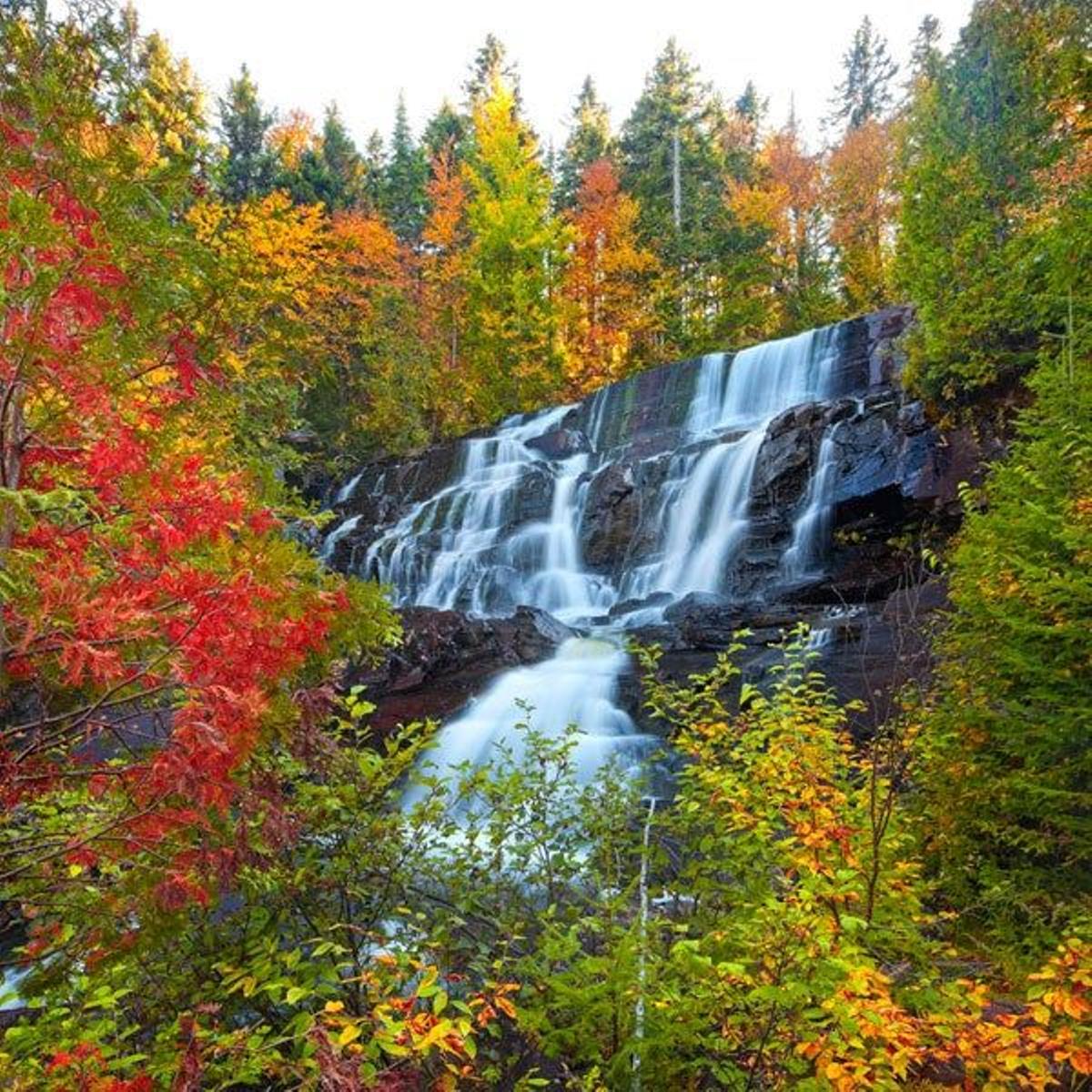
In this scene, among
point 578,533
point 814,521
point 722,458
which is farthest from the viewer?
point 578,533

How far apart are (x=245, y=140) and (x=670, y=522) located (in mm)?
29662

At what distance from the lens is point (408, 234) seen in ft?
120

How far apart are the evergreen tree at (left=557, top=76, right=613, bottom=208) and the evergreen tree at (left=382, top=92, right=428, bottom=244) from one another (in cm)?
679

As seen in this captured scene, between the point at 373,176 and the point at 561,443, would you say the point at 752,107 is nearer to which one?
the point at 373,176

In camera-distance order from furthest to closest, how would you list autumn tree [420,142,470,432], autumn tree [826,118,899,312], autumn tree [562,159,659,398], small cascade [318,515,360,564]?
autumn tree [826,118,899,312] < autumn tree [562,159,659,398] < autumn tree [420,142,470,432] < small cascade [318,515,360,564]

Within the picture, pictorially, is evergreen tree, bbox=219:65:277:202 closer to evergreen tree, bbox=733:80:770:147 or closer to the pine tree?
the pine tree

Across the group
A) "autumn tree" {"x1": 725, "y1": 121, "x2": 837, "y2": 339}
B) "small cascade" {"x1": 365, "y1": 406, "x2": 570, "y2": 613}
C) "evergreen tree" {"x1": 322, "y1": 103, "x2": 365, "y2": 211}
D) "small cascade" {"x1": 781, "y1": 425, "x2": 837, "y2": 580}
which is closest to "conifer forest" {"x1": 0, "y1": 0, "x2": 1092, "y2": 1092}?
"small cascade" {"x1": 781, "y1": 425, "x2": 837, "y2": 580}

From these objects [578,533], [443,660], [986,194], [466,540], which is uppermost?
Answer: [986,194]

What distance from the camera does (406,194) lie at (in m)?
36.8

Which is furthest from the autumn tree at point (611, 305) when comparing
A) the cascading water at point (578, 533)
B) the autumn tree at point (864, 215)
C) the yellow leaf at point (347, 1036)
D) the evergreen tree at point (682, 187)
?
the yellow leaf at point (347, 1036)

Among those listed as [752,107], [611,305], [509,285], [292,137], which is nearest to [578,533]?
[509,285]

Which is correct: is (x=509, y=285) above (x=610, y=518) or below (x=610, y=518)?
above

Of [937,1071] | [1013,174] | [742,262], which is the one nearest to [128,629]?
[937,1071]

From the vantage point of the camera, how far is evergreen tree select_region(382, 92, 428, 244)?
3634 cm
